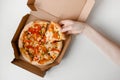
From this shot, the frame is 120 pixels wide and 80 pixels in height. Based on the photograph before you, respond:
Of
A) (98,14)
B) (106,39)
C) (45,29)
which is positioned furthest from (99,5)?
(45,29)

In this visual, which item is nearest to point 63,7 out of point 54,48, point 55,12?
point 55,12

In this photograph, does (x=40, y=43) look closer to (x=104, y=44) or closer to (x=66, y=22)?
(x=66, y=22)

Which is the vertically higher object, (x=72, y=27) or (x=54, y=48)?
(x=72, y=27)

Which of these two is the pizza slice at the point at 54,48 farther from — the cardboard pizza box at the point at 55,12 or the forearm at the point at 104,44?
the forearm at the point at 104,44

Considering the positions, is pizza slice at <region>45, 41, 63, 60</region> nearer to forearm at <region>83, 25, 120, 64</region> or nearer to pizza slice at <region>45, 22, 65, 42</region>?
pizza slice at <region>45, 22, 65, 42</region>

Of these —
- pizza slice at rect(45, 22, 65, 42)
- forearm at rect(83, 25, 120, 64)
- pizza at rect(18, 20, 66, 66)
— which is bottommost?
pizza at rect(18, 20, 66, 66)

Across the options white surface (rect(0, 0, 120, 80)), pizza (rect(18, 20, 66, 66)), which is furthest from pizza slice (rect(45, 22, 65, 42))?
white surface (rect(0, 0, 120, 80))
